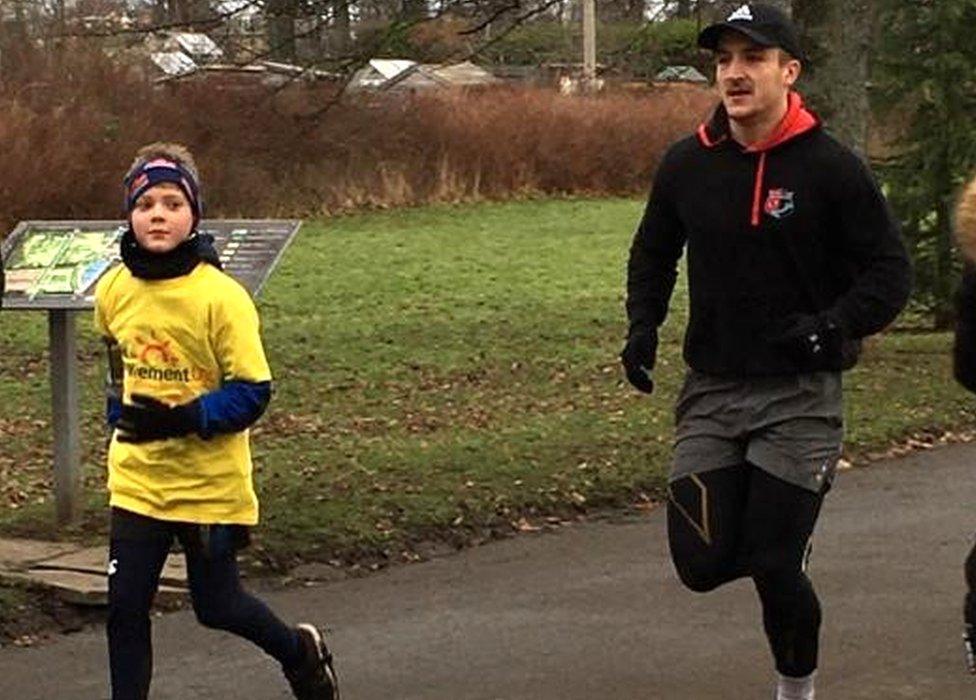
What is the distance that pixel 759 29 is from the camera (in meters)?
5.80

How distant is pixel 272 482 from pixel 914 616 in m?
3.73

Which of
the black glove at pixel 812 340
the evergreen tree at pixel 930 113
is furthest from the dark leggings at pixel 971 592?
the evergreen tree at pixel 930 113

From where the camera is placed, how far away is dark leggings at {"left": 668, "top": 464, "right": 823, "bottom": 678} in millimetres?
5773

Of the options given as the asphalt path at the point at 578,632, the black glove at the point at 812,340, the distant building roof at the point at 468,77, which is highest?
the black glove at the point at 812,340

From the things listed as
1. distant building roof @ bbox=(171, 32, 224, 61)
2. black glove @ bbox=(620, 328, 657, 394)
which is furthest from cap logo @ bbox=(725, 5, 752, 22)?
distant building roof @ bbox=(171, 32, 224, 61)

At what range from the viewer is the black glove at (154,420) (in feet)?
19.2

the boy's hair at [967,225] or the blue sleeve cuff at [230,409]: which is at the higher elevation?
the boy's hair at [967,225]

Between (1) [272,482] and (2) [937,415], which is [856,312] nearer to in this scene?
(1) [272,482]

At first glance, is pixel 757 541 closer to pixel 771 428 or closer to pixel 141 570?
pixel 771 428

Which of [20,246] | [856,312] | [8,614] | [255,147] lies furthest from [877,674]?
[255,147]

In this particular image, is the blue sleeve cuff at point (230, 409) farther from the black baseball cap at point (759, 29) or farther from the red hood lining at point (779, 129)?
the black baseball cap at point (759, 29)

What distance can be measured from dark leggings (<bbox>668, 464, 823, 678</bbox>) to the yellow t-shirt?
1.20 metres

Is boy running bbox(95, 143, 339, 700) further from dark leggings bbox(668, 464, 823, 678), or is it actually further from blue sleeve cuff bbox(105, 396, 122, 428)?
dark leggings bbox(668, 464, 823, 678)

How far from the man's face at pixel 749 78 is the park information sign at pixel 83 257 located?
315cm
